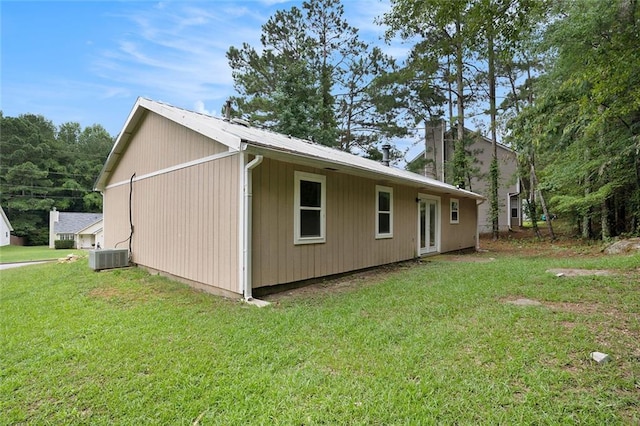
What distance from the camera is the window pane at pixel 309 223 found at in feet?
19.4

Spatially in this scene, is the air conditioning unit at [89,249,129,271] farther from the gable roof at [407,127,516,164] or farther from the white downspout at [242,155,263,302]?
the gable roof at [407,127,516,164]

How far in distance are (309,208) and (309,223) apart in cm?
29

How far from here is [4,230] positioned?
99.9ft

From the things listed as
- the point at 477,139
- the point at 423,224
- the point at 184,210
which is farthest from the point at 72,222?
the point at 477,139

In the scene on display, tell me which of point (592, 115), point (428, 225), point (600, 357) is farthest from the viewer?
point (428, 225)

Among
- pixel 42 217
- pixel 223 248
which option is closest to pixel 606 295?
pixel 223 248

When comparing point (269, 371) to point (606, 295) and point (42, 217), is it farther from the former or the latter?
point (42, 217)

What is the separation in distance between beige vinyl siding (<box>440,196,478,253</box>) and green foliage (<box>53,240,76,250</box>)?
33.7 metres

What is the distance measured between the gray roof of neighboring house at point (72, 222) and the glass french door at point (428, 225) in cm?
3297

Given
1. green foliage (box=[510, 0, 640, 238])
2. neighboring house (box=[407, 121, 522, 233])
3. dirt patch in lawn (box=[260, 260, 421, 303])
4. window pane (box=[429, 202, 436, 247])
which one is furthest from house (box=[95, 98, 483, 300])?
neighboring house (box=[407, 121, 522, 233])

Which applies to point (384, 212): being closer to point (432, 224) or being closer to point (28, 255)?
point (432, 224)

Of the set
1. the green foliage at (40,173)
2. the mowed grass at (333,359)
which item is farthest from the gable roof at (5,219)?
the mowed grass at (333,359)

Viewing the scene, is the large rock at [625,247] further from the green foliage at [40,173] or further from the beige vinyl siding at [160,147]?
the green foliage at [40,173]

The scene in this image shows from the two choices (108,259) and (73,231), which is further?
(73,231)
